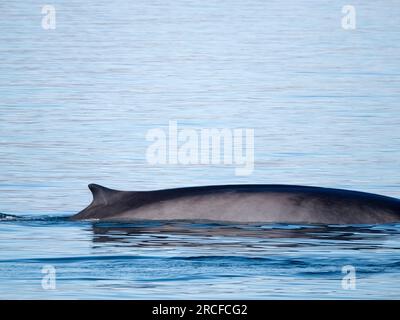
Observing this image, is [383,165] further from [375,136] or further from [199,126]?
[199,126]

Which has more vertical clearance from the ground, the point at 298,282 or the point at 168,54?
the point at 168,54

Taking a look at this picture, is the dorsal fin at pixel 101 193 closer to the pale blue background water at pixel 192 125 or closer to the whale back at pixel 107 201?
the whale back at pixel 107 201

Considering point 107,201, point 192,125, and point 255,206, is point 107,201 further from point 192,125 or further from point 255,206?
point 192,125

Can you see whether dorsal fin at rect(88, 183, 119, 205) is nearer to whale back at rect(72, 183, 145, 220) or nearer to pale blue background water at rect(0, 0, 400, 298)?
whale back at rect(72, 183, 145, 220)

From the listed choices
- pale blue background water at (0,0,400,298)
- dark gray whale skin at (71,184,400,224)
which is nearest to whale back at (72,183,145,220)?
dark gray whale skin at (71,184,400,224)

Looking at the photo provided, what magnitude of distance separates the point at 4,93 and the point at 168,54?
18729mm

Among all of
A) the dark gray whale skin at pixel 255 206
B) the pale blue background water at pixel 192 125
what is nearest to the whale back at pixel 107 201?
the dark gray whale skin at pixel 255 206

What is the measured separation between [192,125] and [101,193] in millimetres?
13135

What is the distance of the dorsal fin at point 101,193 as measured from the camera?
23369mm

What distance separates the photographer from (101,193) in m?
23.4

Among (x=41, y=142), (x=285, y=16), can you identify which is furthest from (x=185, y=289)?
(x=285, y=16)

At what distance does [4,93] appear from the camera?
4266 centimetres
